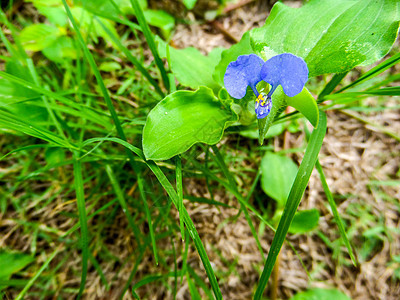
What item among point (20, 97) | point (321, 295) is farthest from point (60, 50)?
point (321, 295)

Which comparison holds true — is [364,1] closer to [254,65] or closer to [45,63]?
[254,65]

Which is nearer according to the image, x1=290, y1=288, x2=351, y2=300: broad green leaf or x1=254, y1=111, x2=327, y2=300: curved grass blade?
x1=254, y1=111, x2=327, y2=300: curved grass blade

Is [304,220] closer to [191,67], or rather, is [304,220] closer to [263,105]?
[263,105]

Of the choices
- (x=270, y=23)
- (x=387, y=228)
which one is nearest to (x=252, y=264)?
(x=387, y=228)

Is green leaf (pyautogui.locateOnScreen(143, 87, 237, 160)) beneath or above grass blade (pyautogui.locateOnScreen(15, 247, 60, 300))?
above

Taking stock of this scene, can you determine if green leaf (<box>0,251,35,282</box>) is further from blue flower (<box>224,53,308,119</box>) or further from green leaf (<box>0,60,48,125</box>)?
blue flower (<box>224,53,308,119</box>)

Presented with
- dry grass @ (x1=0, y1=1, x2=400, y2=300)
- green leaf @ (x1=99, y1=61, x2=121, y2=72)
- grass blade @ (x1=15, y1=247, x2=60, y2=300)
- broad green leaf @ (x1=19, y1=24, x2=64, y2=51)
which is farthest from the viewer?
green leaf @ (x1=99, y1=61, x2=121, y2=72)

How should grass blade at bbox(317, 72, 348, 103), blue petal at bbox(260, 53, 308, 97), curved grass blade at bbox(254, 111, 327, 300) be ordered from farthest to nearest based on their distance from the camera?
grass blade at bbox(317, 72, 348, 103), curved grass blade at bbox(254, 111, 327, 300), blue petal at bbox(260, 53, 308, 97)

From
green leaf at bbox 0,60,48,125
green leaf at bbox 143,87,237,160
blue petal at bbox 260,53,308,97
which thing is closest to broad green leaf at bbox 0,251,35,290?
green leaf at bbox 0,60,48,125
